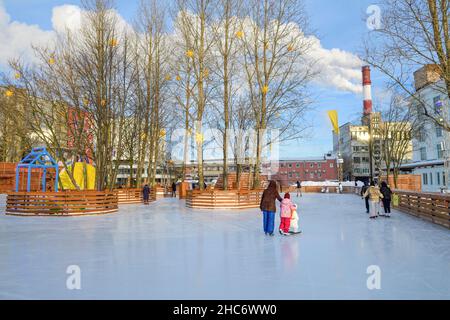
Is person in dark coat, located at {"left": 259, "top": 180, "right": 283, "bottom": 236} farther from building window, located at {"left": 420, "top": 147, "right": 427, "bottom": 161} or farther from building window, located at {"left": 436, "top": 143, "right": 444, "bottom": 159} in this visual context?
building window, located at {"left": 420, "top": 147, "right": 427, "bottom": 161}

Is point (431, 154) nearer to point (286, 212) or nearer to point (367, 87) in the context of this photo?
point (367, 87)

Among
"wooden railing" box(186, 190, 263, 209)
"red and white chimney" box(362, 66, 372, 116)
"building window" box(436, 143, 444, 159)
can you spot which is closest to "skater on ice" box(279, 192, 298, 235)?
"wooden railing" box(186, 190, 263, 209)

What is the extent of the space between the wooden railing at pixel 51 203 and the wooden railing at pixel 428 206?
1422cm

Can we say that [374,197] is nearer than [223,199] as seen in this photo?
Yes

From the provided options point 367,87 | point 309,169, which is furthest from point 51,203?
point 309,169

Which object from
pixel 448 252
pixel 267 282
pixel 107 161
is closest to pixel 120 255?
pixel 267 282

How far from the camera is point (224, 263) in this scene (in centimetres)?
571

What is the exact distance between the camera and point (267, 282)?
465 centimetres

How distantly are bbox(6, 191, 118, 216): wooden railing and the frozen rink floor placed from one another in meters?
4.52

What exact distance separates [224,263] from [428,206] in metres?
10.3

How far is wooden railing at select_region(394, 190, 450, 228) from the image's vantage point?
34.6 ft

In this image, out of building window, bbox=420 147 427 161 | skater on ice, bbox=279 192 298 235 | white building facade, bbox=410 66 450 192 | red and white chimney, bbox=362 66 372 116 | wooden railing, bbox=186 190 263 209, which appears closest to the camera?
skater on ice, bbox=279 192 298 235

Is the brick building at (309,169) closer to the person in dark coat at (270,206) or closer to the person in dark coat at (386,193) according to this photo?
the person in dark coat at (386,193)
